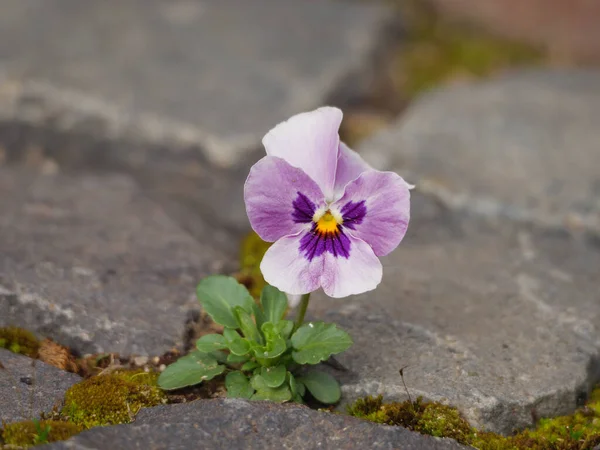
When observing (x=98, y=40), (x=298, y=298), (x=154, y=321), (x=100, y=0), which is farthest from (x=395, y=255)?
(x=100, y=0)

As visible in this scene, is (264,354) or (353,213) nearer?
(353,213)

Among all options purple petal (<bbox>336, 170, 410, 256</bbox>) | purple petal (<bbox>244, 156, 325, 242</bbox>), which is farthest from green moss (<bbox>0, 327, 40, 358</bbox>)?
purple petal (<bbox>336, 170, 410, 256</bbox>)

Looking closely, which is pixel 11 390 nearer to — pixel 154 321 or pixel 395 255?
pixel 154 321

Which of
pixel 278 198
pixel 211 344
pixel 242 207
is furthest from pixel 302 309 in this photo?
pixel 242 207

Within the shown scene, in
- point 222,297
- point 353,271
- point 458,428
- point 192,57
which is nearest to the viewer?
point 353,271

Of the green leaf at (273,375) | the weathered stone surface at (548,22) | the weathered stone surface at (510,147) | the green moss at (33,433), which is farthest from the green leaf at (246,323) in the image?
the weathered stone surface at (548,22)

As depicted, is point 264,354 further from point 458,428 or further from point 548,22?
point 548,22

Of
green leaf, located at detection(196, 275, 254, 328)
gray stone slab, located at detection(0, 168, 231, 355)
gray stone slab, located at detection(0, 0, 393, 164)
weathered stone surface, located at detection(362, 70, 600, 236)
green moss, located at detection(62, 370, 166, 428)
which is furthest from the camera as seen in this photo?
gray stone slab, located at detection(0, 0, 393, 164)

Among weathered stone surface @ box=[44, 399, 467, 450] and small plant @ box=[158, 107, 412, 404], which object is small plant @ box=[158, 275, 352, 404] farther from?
weathered stone surface @ box=[44, 399, 467, 450]
